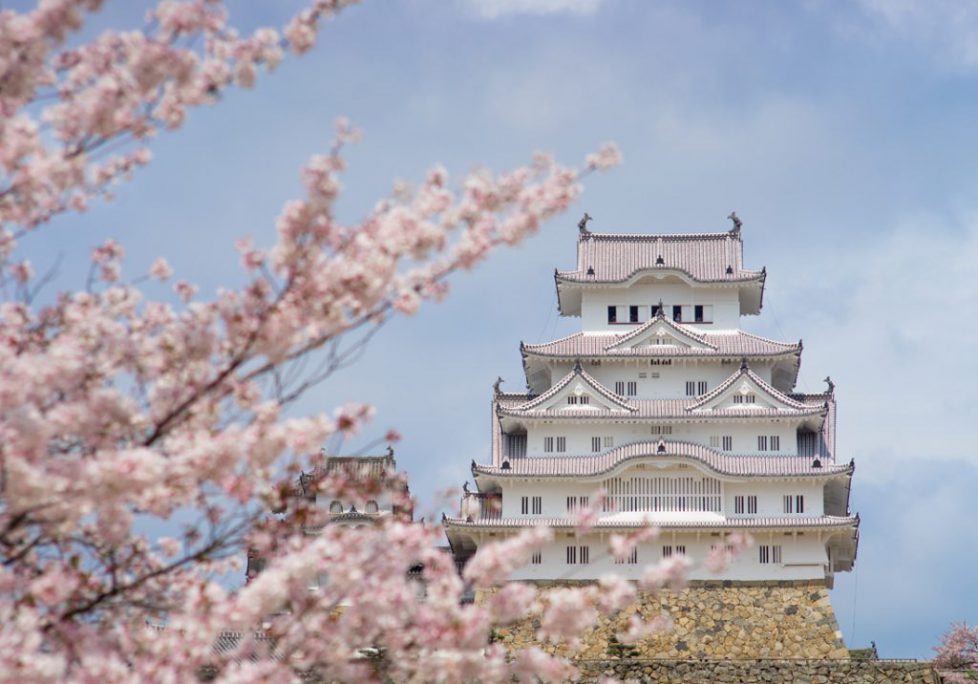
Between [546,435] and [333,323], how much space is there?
3668 cm

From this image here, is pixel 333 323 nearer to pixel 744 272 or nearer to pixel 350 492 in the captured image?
pixel 350 492

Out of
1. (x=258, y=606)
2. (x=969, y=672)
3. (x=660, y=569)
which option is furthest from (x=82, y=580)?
(x=969, y=672)

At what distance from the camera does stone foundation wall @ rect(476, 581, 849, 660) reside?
42281 mm

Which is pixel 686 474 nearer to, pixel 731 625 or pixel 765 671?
pixel 731 625

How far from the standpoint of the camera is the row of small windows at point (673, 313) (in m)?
50.2

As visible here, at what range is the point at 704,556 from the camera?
43.7 metres

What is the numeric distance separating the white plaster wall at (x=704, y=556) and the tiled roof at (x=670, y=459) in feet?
6.63

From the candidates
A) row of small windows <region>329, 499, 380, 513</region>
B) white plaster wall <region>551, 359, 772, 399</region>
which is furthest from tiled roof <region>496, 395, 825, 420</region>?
row of small windows <region>329, 499, 380, 513</region>

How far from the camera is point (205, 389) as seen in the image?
9961 mm

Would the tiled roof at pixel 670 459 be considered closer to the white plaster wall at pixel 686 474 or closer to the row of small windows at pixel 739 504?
the white plaster wall at pixel 686 474

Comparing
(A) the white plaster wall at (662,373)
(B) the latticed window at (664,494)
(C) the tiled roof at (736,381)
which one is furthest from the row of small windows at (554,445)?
(C) the tiled roof at (736,381)

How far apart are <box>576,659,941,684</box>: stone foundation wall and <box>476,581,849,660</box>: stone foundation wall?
326cm

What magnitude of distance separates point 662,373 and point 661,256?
198 inches

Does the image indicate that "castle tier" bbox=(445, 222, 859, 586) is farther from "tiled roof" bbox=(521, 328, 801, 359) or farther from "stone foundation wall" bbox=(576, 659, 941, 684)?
"stone foundation wall" bbox=(576, 659, 941, 684)
